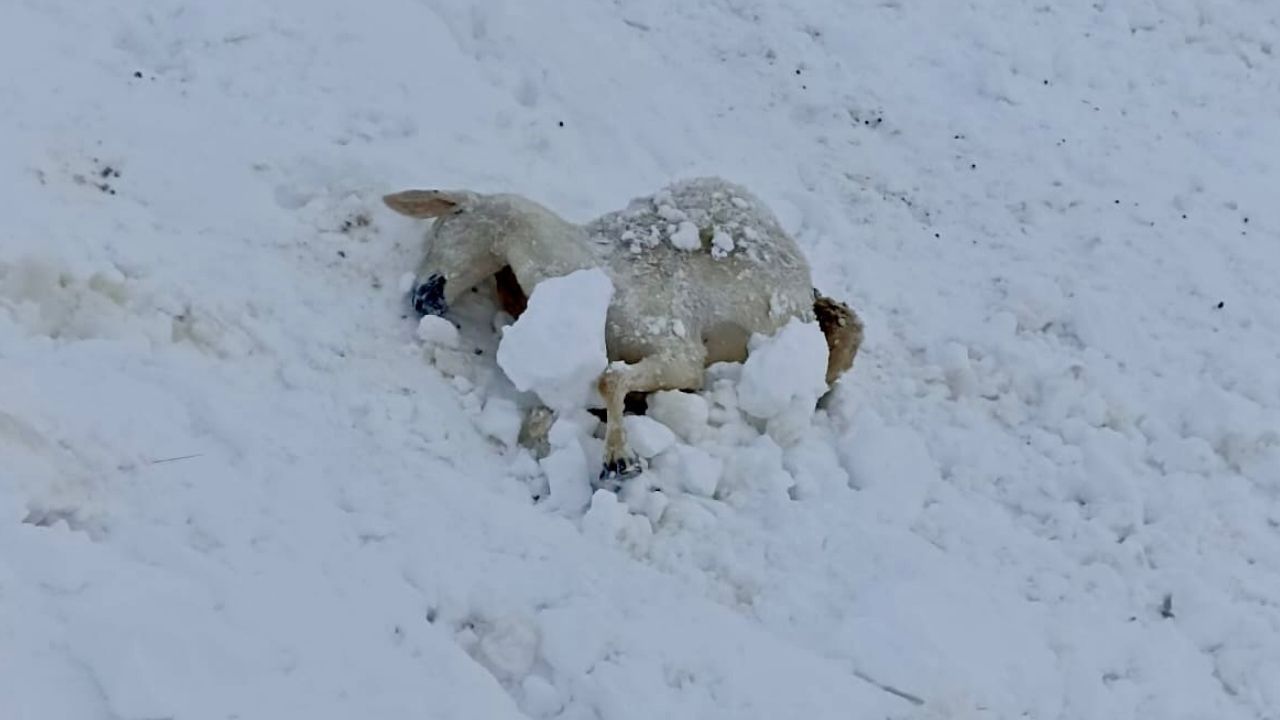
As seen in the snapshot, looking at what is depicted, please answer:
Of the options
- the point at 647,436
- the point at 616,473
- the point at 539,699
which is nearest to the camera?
the point at 539,699

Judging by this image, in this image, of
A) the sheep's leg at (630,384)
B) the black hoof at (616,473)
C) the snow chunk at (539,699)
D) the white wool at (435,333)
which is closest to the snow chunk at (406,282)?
the white wool at (435,333)

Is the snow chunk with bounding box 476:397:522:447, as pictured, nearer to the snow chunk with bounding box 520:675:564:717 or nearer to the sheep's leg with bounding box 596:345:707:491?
the sheep's leg with bounding box 596:345:707:491

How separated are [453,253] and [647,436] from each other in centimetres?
128

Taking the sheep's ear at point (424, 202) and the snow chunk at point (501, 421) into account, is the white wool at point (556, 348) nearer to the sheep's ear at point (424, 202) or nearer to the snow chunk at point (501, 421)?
the snow chunk at point (501, 421)

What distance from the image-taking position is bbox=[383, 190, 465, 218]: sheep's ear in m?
5.52

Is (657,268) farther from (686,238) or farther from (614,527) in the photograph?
(614,527)

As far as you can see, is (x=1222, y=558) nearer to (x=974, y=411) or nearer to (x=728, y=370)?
(x=974, y=411)

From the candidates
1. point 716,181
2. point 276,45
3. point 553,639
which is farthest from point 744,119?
point 553,639

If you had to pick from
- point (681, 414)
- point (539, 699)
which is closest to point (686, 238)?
point (681, 414)

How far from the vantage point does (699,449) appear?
15.5 feet

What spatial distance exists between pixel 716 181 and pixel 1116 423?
212cm

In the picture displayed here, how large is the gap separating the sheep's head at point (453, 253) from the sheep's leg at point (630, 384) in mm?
837

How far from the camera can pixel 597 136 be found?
6.91 metres

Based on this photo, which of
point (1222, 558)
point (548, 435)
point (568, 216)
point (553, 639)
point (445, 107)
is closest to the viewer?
point (553, 639)
